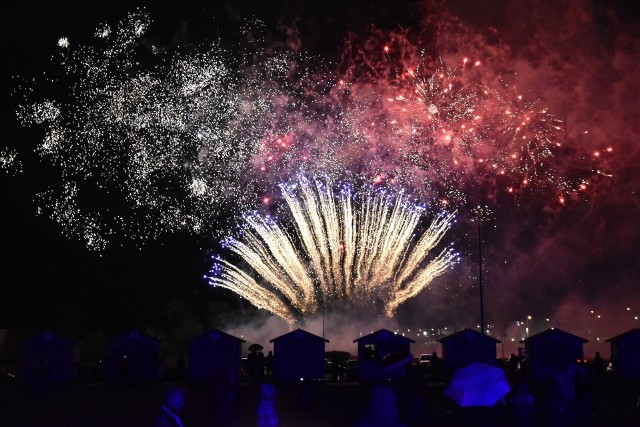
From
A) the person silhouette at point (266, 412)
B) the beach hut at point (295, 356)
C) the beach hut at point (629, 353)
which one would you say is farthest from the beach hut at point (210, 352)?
the person silhouette at point (266, 412)

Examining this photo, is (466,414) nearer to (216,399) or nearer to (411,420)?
(411,420)

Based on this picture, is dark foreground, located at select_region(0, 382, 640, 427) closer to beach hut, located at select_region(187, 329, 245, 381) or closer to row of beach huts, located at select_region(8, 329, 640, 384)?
row of beach huts, located at select_region(8, 329, 640, 384)

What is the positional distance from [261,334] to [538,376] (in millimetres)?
36519

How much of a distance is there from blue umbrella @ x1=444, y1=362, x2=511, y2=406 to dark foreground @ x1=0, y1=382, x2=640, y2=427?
1.85m

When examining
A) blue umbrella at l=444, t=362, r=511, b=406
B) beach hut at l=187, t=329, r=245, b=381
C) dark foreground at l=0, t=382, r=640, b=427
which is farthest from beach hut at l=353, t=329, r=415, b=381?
blue umbrella at l=444, t=362, r=511, b=406

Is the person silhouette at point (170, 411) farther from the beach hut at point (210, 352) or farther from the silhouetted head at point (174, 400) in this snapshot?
the beach hut at point (210, 352)

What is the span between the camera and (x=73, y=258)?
2132 inches

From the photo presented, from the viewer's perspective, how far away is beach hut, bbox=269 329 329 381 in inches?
1190

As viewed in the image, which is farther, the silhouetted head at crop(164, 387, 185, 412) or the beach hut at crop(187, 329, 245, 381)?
the beach hut at crop(187, 329, 245, 381)

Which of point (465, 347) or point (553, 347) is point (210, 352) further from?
point (553, 347)

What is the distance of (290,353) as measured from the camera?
30.3 m

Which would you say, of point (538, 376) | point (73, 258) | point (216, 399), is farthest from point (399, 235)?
point (73, 258)

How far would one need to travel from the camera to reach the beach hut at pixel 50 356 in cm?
3003

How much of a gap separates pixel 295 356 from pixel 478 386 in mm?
22061
